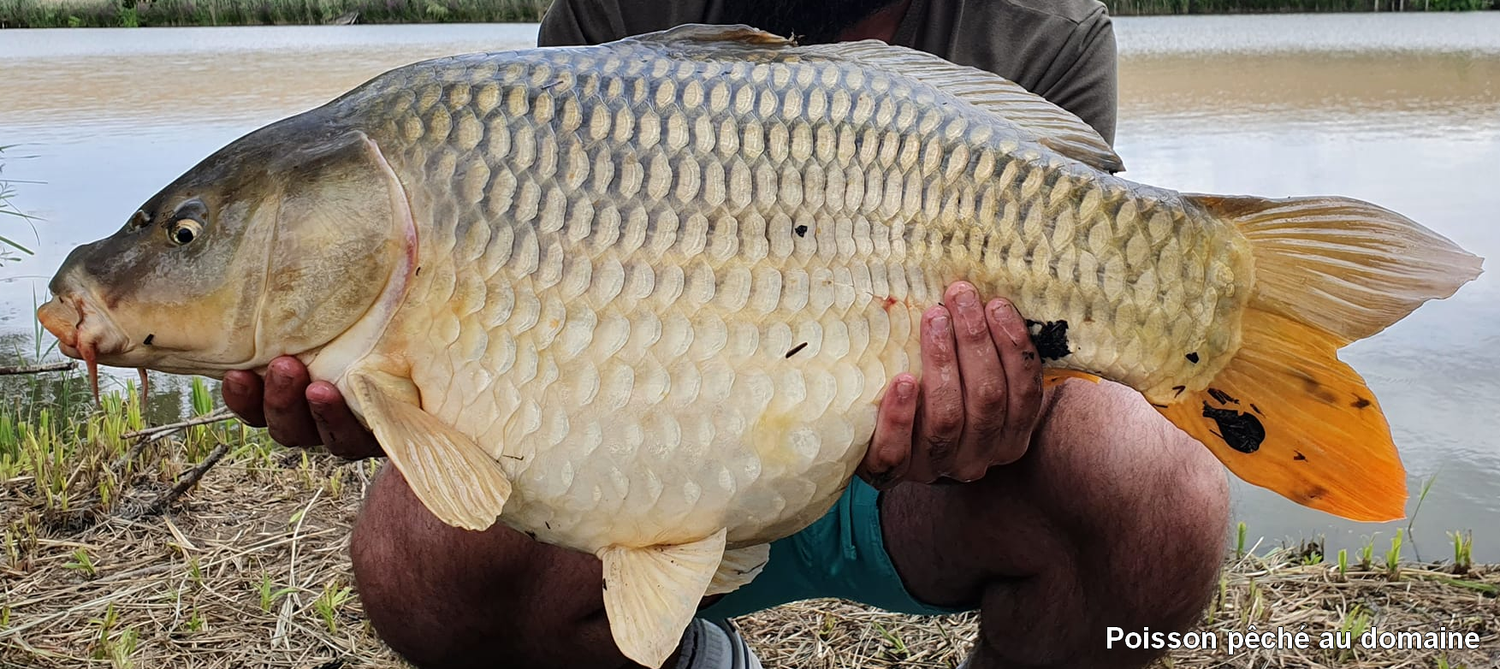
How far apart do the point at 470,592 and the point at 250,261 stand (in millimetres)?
497

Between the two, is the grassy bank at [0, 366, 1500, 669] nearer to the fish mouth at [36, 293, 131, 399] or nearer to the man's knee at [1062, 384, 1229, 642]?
the man's knee at [1062, 384, 1229, 642]

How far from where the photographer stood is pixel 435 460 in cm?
84

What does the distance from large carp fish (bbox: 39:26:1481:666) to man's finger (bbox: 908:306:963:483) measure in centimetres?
2

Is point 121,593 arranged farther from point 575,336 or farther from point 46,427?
point 575,336

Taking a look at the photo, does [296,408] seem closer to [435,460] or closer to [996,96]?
[435,460]

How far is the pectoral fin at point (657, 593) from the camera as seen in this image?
89 cm

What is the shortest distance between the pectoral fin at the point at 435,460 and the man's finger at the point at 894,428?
28 cm

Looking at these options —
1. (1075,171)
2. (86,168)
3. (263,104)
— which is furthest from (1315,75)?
(1075,171)

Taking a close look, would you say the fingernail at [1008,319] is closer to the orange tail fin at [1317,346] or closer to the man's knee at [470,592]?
the orange tail fin at [1317,346]

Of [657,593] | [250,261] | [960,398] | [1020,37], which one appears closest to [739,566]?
[657,593]

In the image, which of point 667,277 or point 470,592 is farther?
point 470,592

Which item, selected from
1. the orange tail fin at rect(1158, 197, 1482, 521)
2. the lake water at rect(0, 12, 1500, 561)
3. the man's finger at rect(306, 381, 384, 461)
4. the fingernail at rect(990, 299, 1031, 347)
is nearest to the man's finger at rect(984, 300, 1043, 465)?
the fingernail at rect(990, 299, 1031, 347)

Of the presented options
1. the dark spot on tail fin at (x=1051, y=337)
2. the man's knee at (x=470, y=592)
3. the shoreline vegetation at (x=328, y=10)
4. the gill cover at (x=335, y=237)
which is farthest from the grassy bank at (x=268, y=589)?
the shoreline vegetation at (x=328, y=10)

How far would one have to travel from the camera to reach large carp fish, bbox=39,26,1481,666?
85 cm
